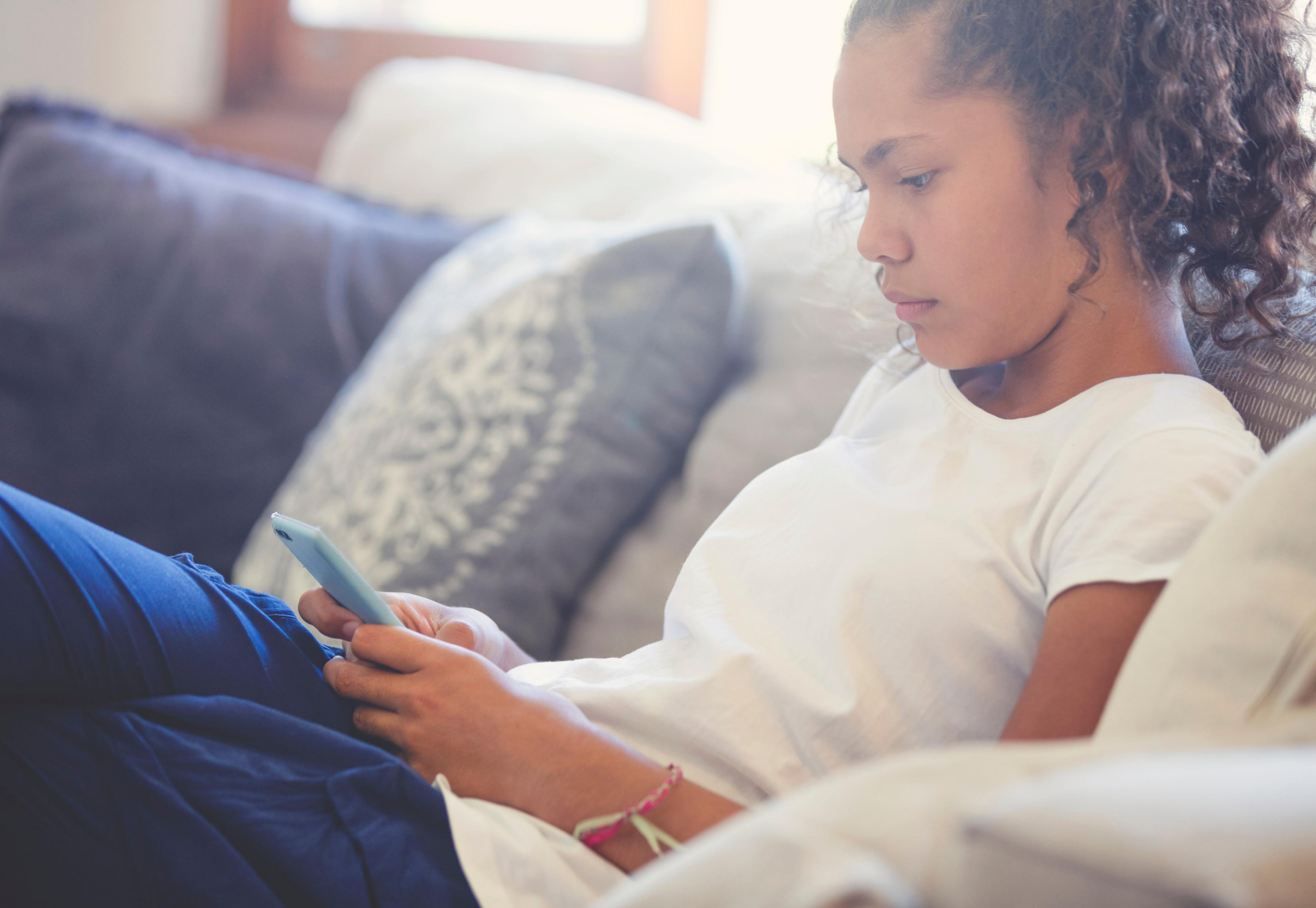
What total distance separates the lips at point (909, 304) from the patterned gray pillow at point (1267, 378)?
0.57 ft

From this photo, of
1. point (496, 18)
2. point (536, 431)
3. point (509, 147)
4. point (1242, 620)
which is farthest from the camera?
point (496, 18)

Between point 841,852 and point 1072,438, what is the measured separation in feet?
1.28

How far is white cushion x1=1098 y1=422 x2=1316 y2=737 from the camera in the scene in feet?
1.42

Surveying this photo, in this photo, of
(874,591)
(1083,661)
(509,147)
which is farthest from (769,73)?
(1083,661)

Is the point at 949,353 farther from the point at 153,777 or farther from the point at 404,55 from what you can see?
the point at 404,55

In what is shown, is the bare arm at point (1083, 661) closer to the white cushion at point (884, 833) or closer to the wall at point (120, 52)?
the white cushion at point (884, 833)

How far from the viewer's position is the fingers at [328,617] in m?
0.73

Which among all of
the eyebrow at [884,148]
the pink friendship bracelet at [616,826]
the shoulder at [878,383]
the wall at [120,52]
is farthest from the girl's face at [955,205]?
the wall at [120,52]

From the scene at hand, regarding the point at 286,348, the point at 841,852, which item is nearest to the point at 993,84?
Answer: the point at 841,852

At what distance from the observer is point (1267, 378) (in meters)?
0.69

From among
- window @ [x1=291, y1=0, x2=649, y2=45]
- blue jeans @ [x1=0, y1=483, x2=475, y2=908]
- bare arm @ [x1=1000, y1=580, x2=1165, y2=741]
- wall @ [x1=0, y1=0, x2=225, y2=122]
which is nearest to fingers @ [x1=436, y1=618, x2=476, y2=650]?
blue jeans @ [x1=0, y1=483, x2=475, y2=908]

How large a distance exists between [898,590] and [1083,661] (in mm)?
122

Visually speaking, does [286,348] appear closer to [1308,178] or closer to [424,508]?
[424,508]

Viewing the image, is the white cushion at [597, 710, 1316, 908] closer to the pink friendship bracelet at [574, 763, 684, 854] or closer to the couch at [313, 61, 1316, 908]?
the couch at [313, 61, 1316, 908]
